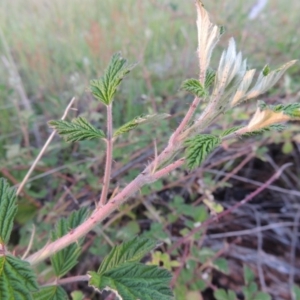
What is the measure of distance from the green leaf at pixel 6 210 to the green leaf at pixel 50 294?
0.40ft

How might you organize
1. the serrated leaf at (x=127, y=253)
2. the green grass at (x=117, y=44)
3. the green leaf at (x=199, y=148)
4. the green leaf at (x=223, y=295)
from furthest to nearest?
the green grass at (x=117, y=44) < the green leaf at (x=223, y=295) < the serrated leaf at (x=127, y=253) < the green leaf at (x=199, y=148)

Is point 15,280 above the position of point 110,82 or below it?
below

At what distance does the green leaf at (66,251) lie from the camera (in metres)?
0.70

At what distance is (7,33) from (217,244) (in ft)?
6.39

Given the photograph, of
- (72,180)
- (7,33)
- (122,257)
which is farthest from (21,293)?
(7,33)

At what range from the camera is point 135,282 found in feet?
1.94

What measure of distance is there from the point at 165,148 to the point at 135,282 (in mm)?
188

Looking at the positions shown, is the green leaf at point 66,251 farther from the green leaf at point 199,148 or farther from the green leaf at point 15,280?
the green leaf at point 199,148

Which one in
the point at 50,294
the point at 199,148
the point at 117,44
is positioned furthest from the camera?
the point at 117,44

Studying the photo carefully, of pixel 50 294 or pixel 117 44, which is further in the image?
pixel 117 44

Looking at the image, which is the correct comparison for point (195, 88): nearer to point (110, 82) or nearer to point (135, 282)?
point (110, 82)

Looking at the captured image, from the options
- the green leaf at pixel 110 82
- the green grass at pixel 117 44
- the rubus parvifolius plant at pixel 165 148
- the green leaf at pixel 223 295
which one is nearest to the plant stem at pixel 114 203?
the rubus parvifolius plant at pixel 165 148

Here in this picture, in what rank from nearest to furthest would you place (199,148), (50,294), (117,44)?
(199,148), (50,294), (117,44)

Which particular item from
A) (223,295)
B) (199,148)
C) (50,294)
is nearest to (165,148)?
(199,148)
